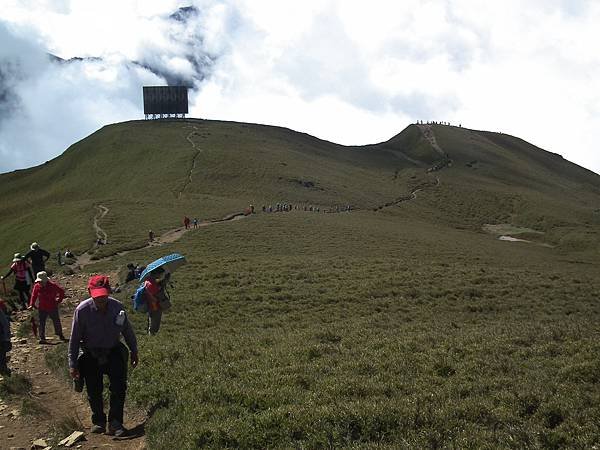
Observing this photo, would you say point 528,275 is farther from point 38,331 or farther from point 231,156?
point 231,156

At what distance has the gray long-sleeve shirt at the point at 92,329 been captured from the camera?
9.33 metres

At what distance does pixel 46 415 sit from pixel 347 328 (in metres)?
9.48

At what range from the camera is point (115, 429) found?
9391 millimetres

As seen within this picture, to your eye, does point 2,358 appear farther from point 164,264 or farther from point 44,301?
point 44,301

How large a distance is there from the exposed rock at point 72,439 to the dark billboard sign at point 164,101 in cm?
15393

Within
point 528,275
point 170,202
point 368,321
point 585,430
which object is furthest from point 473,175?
point 585,430

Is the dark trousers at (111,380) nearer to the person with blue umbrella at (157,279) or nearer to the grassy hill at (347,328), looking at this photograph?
the grassy hill at (347,328)

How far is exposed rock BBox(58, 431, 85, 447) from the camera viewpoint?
29.7 feet

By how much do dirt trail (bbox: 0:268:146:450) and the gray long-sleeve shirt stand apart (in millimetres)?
1400

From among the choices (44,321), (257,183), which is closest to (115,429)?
(44,321)

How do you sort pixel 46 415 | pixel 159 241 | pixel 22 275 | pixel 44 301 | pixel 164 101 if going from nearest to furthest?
pixel 46 415 < pixel 44 301 < pixel 22 275 < pixel 159 241 < pixel 164 101

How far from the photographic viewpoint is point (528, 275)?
33.0 meters

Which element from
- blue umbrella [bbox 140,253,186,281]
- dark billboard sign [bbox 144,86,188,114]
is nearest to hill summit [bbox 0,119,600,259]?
dark billboard sign [bbox 144,86,188,114]

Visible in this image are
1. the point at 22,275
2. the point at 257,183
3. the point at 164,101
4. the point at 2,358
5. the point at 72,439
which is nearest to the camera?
the point at 72,439
